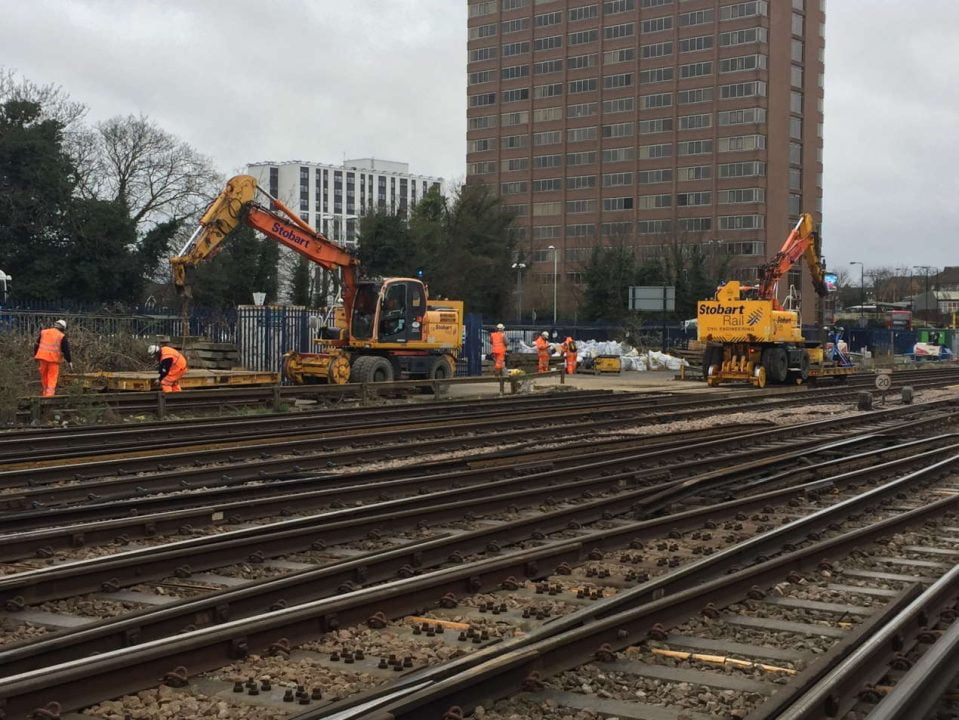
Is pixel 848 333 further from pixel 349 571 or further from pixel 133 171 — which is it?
pixel 349 571

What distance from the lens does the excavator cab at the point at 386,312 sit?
30.5 m

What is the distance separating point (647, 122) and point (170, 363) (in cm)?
9651

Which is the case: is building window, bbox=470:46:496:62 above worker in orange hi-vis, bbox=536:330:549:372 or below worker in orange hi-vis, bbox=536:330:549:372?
above

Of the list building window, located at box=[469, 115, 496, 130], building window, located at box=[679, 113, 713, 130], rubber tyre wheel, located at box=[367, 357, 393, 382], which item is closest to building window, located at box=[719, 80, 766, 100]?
building window, located at box=[679, 113, 713, 130]

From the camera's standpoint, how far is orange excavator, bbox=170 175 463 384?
29.1 m

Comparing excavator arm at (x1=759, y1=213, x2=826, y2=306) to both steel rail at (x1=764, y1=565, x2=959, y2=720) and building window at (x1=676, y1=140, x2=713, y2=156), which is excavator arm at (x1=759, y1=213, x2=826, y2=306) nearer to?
steel rail at (x1=764, y1=565, x2=959, y2=720)

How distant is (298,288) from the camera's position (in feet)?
193

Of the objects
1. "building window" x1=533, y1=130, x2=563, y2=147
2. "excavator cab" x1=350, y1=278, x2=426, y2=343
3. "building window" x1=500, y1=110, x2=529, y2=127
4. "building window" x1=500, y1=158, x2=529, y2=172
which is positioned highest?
"building window" x1=500, y1=110, x2=529, y2=127

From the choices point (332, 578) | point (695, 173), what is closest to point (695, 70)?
point (695, 173)

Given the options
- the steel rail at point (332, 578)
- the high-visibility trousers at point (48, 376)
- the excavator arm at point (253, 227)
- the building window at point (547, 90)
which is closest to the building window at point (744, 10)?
the building window at point (547, 90)

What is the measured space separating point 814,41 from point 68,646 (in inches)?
4599

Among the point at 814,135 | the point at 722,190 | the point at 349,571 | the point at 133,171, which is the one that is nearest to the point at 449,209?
the point at 133,171

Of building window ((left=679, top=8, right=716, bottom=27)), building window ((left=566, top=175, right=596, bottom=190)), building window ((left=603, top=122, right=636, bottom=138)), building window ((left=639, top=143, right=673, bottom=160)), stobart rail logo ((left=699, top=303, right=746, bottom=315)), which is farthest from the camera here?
building window ((left=566, top=175, right=596, bottom=190))

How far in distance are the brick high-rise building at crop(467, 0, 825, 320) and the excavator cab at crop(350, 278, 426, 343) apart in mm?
73897
